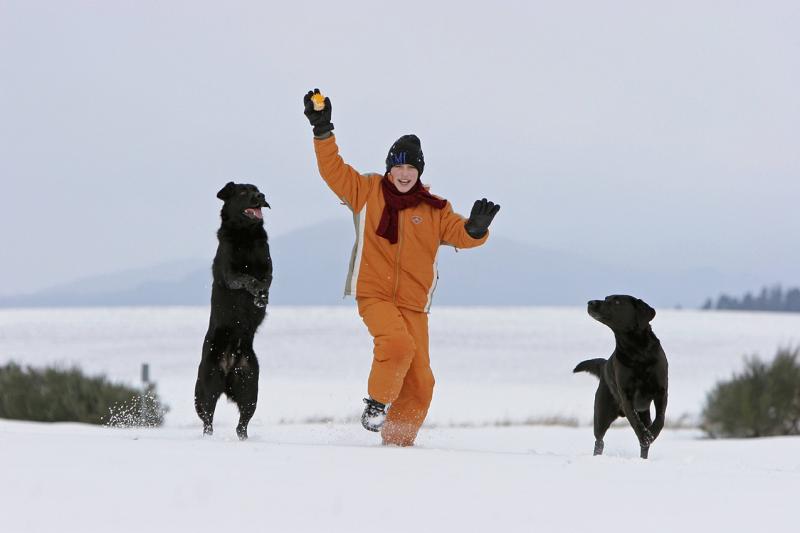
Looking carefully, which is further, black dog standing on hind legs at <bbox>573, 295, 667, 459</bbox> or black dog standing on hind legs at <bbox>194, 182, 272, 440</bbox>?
black dog standing on hind legs at <bbox>573, 295, 667, 459</bbox>

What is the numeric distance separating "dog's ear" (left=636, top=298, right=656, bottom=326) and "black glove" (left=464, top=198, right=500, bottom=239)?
3.35 feet

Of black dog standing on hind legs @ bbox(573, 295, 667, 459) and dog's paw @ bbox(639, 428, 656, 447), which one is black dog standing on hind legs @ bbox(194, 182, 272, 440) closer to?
black dog standing on hind legs @ bbox(573, 295, 667, 459)

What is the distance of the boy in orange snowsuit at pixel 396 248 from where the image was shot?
17.5 ft

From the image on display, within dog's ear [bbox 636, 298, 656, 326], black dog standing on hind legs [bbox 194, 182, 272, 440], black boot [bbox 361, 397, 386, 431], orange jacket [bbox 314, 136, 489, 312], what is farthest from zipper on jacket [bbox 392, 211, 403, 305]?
dog's ear [bbox 636, 298, 656, 326]

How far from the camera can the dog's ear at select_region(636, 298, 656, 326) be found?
217 inches

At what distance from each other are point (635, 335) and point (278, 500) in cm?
307

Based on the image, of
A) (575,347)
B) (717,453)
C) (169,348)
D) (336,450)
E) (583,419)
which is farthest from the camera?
(575,347)

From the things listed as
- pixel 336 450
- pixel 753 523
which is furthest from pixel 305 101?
pixel 753 523

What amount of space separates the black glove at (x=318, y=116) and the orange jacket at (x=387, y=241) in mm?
65

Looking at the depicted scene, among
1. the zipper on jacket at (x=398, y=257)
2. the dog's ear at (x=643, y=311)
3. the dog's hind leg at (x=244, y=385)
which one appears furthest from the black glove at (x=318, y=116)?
the dog's ear at (x=643, y=311)

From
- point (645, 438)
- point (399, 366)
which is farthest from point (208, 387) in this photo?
point (645, 438)

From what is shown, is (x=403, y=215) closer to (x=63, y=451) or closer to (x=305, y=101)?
(x=305, y=101)

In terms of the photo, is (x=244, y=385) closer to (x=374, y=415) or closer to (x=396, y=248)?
(x=374, y=415)

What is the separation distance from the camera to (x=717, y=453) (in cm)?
870
